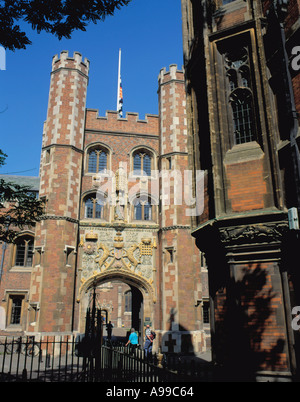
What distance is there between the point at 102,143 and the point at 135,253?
677 cm

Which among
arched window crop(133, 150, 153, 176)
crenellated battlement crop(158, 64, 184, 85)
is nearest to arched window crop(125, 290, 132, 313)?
arched window crop(133, 150, 153, 176)

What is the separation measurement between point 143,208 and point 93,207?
9.31 feet

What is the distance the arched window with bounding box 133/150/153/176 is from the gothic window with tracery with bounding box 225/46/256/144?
12.9 metres

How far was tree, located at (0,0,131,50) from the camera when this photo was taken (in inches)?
256

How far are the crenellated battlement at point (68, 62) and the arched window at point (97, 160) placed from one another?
479cm

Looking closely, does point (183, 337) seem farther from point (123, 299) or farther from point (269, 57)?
point (123, 299)

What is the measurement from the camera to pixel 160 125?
2128 cm

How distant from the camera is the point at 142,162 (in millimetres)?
21297

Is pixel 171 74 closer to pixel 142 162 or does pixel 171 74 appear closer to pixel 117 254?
pixel 142 162

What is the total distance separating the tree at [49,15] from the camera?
651 cm

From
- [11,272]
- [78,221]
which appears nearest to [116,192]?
[78,221]

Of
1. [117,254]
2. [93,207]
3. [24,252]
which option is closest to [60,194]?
[93,207]

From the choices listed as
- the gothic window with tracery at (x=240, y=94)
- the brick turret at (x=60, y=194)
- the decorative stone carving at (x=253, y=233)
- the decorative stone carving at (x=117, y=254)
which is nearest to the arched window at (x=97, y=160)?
the brick turret at (x=60, y=194)

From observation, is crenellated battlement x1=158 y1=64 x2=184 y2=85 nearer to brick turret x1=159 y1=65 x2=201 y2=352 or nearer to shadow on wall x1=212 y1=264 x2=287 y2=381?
brick turret x1=159 y1=65 x2=201 y2=352
